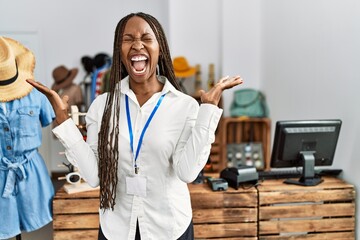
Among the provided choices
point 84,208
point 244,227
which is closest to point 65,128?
point 84,208

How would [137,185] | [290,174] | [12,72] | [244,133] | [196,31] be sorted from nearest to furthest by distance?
[137,185]
[12,72]
[290,174]
[244,133]
[196,31]

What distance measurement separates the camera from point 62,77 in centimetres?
480

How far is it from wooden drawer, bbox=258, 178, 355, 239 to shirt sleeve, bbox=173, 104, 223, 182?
1.12 m

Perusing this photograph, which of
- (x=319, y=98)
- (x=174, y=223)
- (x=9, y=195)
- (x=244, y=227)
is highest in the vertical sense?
(x=319, y=98)

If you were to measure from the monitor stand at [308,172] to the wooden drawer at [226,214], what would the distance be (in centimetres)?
36

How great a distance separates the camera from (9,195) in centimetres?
212

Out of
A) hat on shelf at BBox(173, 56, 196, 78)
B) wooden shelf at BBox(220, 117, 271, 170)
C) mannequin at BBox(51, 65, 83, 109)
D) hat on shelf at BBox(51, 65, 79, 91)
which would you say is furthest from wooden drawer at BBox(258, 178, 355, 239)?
hat on shelf at BBox(51, 65, 79, 91)

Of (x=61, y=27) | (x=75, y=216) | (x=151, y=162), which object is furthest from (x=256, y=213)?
(x=61, y=27)

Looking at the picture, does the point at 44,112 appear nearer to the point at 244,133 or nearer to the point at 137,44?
the point at 137,44

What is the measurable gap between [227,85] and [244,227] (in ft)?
4.10

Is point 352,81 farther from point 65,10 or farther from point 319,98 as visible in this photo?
point 65,10

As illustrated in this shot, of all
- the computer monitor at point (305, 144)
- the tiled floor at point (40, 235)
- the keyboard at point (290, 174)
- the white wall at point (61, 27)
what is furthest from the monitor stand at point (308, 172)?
the white wall at point (61, 27)

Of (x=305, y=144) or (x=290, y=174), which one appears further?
(x=290, y=174)

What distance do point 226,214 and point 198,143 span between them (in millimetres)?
1152
